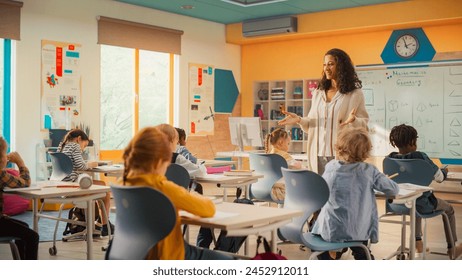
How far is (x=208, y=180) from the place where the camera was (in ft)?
14.7

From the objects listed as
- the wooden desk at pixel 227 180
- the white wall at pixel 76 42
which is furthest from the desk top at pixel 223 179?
the white wall at pixel 76 42

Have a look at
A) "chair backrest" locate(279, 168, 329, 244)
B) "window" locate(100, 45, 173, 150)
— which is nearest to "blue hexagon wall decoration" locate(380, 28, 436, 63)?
"window" locate(100, 45, 173, 150)

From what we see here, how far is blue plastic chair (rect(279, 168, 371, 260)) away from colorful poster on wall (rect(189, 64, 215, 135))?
6.39m

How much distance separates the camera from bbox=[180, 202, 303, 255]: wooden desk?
2445 millimetres

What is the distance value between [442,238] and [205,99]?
5221 millimetres

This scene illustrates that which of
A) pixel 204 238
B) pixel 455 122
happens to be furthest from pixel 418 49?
pixel 204 238

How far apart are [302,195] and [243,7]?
5.95 meters

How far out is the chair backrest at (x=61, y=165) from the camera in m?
5.39

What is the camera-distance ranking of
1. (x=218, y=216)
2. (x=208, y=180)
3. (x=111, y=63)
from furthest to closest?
(x=111, y=63)
(x=208, y=180)
(x=218, y=216)

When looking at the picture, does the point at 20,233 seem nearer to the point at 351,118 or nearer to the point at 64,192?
the point at 64,192

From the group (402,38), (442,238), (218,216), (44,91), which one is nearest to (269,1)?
(402,38)

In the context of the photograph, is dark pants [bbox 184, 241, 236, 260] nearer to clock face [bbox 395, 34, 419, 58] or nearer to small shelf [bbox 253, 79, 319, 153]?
clock face [bbox 395, 34, 419, 58]

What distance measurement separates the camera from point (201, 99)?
984 cm
